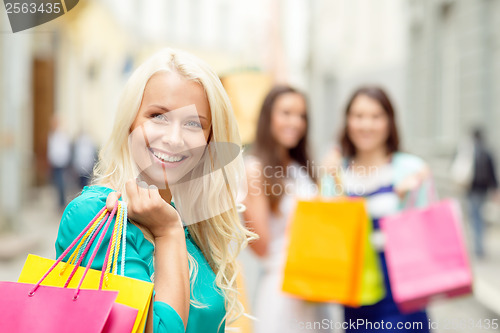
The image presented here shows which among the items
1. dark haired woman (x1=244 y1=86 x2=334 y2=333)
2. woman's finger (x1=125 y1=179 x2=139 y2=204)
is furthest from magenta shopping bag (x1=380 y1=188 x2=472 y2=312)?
woman's finger (x1=125 y1=179 x2=139 y2=204)

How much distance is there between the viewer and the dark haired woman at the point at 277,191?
3127mm

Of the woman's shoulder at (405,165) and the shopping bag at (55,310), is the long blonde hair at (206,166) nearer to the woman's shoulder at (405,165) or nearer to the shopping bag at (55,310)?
the shopping bag at (55,310)

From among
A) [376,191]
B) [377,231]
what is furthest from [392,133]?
[377,231]

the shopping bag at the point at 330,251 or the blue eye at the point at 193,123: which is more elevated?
the blue eye at the point at 193,123

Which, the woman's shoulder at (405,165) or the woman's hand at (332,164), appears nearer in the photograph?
the woman's shoulder at (405,165)

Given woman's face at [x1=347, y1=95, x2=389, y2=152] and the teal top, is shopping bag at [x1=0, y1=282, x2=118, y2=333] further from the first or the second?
woman's face at [x1=347, y1=95, x2=389, y2=152]

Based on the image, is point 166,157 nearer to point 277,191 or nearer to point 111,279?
point 111,279

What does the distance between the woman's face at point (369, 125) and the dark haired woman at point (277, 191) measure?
0.32 m

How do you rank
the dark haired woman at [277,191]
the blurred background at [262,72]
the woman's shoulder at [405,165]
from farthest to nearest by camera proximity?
the blurred background at [262,72] → the woman's shoulder at [405,165] → the dark haired woman at [277,191]

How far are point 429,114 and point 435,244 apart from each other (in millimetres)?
12197

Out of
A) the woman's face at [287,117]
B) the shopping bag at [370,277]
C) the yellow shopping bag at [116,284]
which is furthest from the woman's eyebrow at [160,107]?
the woman's face at [287,117]

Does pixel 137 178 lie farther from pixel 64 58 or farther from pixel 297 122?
pixel 64 58

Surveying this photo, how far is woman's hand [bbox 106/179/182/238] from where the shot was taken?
4.30 feet

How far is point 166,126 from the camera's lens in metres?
1.39
